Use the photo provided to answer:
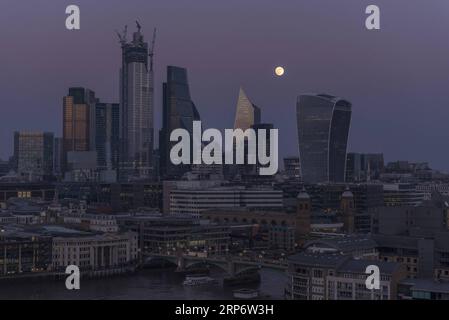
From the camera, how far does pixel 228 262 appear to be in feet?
38.9

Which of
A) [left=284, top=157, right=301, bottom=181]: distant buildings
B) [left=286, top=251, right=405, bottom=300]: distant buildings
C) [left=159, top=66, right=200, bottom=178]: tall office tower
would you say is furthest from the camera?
[left=159, top=66, right=200, bottom=178]: tall office tower

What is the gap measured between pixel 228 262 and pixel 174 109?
1847cm

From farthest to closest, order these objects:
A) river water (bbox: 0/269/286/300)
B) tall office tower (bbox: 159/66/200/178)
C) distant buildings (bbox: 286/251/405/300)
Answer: tall office tower (bbox: 159/66/200/178), river water (bbox: 0/269/286/300), distant buildings (bbox: 286/251/405/300)

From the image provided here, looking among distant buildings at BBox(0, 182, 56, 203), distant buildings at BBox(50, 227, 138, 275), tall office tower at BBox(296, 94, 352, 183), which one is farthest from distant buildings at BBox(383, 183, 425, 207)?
distant buildings at BBox(50, 227, 138, 275)

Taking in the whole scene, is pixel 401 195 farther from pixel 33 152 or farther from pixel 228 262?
pixel 33 152

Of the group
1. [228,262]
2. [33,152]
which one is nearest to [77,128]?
[33,152]

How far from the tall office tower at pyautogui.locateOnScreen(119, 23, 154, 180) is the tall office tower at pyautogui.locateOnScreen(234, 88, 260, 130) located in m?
13.3

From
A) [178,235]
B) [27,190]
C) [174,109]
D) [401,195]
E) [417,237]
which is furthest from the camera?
[174,109]

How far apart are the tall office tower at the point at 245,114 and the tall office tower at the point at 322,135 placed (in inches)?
169

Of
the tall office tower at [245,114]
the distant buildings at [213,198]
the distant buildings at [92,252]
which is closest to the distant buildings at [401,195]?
the distant buildings at [213,198]

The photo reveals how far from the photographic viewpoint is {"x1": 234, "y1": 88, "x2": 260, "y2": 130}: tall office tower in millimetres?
18359

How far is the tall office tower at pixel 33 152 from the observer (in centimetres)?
3168

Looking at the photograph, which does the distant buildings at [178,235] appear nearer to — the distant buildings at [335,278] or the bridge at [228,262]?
the bridge at [228,262]

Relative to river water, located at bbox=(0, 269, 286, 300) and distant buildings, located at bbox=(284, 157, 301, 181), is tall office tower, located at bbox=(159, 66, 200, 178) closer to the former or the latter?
distant buildings, located at bbox=(284, 157, 301, 181)
